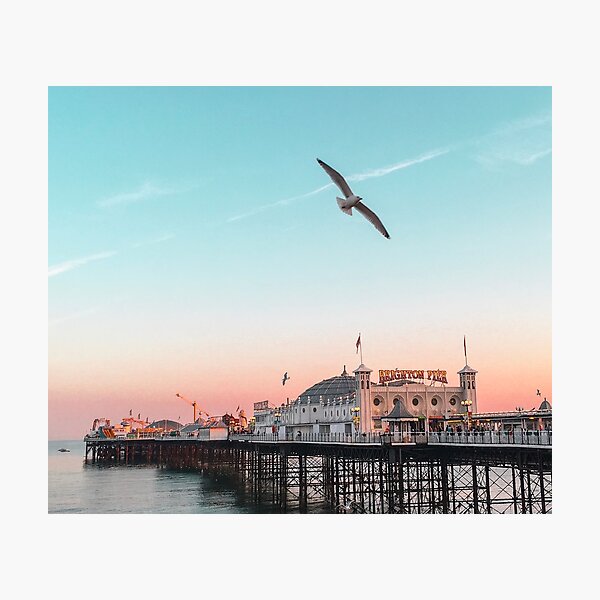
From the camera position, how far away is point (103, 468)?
92.1 meters

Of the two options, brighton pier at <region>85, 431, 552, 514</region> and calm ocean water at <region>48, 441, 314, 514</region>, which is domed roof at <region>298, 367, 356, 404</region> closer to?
brighton pier at <region>85, 431, 552, 514</region>

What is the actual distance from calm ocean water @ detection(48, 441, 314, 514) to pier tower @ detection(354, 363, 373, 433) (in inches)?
318

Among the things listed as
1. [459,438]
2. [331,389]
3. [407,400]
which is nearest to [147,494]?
[331,389]

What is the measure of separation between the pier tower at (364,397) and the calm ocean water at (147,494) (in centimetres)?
807

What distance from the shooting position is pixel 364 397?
5106 centimetres

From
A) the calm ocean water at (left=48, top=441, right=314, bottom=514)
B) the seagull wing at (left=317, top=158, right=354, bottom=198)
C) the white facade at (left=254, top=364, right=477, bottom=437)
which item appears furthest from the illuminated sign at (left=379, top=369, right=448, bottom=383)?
the seagull wing at (left=317, top=158, right=354, bottom=198)

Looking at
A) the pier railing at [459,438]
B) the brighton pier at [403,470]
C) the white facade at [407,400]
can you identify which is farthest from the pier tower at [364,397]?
the pier railing at [459,438]

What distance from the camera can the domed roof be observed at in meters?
62.9

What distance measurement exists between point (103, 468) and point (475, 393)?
176ft

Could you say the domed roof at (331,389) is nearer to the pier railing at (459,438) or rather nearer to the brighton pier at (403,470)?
the brighton pier at (403,470)

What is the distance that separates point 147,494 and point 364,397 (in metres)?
18.3

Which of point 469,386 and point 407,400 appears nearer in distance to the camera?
point 407,400

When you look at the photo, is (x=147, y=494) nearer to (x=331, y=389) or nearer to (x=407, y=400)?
(x=331, y=389)
